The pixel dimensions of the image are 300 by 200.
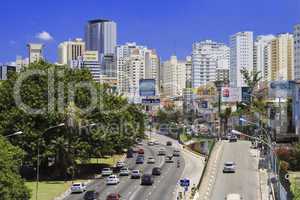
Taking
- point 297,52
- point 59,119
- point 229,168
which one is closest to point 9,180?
point 59,119

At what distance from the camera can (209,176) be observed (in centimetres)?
6431

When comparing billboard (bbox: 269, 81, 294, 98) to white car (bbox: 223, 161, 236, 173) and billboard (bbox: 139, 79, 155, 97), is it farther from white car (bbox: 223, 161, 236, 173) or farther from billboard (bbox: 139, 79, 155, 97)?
white car (bbox: 223, 161, 236, 173)

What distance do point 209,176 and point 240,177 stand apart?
3.41 m

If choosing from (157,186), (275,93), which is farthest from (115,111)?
(275,93)

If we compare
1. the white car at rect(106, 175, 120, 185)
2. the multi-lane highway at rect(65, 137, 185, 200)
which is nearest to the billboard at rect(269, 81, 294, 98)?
the multi-lane highway at rect(65, 137, 185, 200)

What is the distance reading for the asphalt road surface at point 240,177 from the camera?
175 feet

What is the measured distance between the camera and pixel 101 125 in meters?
69.2

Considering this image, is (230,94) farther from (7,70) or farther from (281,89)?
(7,70)

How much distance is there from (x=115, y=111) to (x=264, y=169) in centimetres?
1869

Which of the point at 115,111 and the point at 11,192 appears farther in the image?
the point at 115,111

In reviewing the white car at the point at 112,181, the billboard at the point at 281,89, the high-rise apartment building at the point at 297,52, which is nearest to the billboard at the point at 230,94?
the billboard at the point at 281,89

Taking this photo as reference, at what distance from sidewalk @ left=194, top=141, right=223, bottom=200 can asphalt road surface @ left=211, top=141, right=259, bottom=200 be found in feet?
1.49

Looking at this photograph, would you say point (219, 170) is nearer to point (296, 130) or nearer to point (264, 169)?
point (264, 169)

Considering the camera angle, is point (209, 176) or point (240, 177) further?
point (209, 176)
